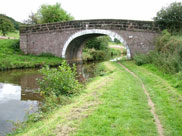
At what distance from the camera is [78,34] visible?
19.1m

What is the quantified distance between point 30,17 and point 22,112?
88.4ft

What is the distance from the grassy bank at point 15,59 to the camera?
1506 cm

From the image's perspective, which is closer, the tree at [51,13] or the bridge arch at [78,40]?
the bridge arch at [78,40]

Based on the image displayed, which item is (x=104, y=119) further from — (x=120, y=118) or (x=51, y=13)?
A: (x=51, y=13)

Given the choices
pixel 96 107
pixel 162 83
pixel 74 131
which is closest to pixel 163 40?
pixel 162 83

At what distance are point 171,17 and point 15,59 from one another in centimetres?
1282

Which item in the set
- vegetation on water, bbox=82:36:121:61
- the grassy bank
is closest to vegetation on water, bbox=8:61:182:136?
the grassy bank

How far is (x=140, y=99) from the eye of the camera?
5.86 metres

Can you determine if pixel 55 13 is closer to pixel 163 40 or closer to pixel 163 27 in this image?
pixel 163 27

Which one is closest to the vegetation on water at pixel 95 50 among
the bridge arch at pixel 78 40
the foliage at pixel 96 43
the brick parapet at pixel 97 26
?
the foliage at pixel 96 43

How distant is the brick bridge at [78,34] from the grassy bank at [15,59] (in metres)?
1.02

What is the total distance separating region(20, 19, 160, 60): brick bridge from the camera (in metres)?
16.7

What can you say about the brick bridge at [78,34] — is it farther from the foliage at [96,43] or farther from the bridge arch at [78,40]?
the foliage at [96,43]

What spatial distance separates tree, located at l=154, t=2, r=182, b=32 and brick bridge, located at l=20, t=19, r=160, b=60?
746 millimetres
